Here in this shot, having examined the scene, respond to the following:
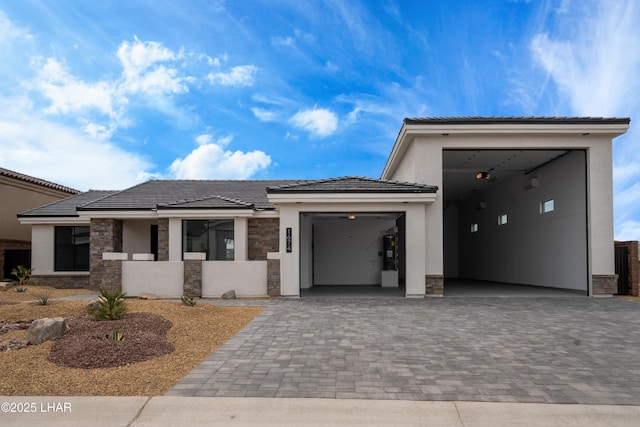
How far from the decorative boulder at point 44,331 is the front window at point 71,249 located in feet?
41.1

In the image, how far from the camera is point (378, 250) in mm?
19172

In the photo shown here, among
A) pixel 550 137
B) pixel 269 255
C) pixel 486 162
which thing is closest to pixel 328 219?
pixel 269 255

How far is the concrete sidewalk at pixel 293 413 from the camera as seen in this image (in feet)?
13.9

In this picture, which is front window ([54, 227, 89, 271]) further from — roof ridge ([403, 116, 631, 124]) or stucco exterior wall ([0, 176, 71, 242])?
roof ridge ([403, 116, 631, 124])

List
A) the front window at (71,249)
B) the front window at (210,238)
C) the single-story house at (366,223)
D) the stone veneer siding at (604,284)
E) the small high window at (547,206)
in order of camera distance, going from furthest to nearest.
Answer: the front window at (71,249) < the small high window at (547,206) < the front window at (210,238) < the stone veneer siding at (604,284) < the single-story house at (366,223)

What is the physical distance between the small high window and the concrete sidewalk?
14279 mm

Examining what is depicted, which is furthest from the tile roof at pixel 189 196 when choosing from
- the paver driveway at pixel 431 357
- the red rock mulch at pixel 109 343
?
the red rock mulch at pixel 109 343

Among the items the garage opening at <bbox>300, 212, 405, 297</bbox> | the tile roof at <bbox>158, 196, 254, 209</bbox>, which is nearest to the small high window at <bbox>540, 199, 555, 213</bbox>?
the garage opening at <bbox>300, 212, 405, 297</bbox>

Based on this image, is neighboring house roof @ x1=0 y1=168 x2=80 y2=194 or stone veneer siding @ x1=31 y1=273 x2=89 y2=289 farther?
neighboring house roof @ x1=0 y1=168 x2=80 y2=194

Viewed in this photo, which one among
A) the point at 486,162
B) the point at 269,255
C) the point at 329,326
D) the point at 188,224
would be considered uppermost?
the point at 486,162

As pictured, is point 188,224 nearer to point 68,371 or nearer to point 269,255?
point 269,255

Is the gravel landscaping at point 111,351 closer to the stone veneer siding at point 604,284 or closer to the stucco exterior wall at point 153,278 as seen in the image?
the stucco exterior wall at point 153,278

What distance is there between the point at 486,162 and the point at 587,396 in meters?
13.6

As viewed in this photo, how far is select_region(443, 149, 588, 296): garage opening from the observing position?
1542cm
